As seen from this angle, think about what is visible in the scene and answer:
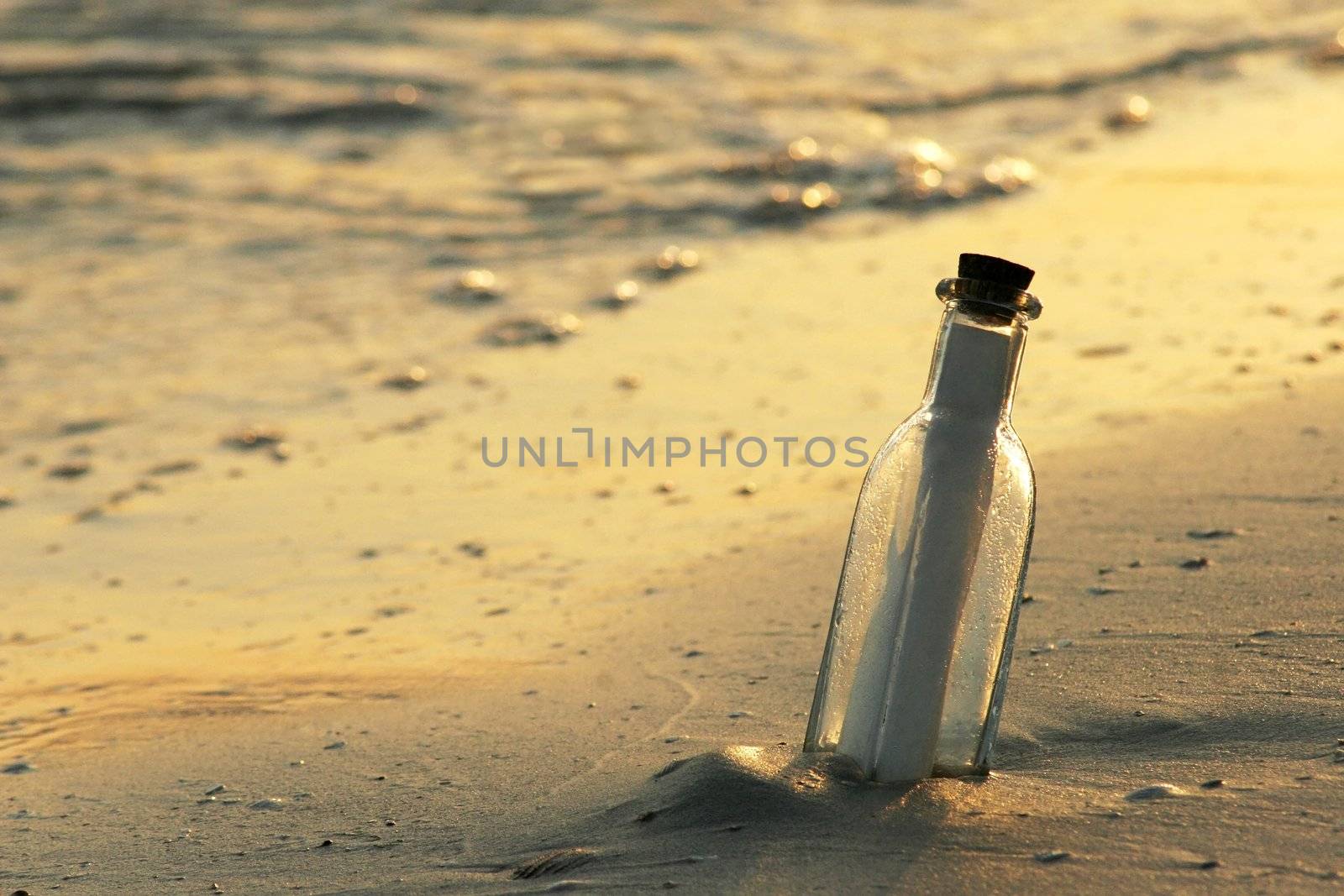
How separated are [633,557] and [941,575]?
141 cm

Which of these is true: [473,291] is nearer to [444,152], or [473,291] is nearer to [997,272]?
[444,152]

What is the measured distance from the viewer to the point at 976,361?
135 centimetres

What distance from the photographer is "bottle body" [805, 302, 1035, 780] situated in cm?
136

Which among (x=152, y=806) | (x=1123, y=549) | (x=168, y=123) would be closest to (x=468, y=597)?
(x=152, y=806)

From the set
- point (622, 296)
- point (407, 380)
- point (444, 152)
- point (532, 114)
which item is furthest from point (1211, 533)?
point (532, 114)

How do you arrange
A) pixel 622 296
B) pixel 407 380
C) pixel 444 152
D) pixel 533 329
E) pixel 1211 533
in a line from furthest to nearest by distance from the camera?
pixel 444 152
pixel 622 296
pixel 533 329
pixel 407 380
pixel 1211 533

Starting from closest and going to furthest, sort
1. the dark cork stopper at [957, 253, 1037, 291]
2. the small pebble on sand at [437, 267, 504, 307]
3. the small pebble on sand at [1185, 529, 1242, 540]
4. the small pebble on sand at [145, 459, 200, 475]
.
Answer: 1. the dark cork stopper at [957, 253, 1037, 291]
2. the small pebble on sand at [1185, 529, 1242, 540]
3. the small pebble on sand at [145, 459, 200, 475]
4. the small pebble on sand at [437, 267, 504, 307]

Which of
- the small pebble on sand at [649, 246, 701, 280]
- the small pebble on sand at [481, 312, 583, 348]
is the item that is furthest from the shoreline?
the small pebble on sand at [649, 246, 701, 280]

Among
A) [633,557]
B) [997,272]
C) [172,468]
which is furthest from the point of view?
[172,468]

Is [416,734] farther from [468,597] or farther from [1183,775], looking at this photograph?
[1183,775]

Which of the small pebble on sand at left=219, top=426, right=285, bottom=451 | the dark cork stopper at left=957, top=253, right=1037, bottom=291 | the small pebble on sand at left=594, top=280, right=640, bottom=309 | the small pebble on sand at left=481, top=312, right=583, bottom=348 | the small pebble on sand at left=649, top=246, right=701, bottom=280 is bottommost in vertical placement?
the small pebble on sand at left=219, top=426, right=285, bottom=451

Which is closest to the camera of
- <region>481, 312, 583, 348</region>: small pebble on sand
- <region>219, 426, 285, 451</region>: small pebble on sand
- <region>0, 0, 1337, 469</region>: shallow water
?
<region>219, 426, 285, 451</region>: small pebble on sand

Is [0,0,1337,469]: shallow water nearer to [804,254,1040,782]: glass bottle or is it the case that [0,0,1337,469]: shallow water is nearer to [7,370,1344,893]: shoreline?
[7,370,1344,893]: shoreline

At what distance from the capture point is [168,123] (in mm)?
6977
